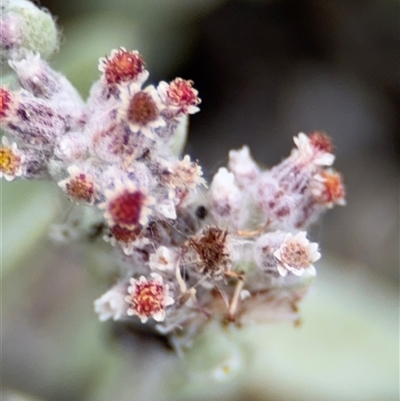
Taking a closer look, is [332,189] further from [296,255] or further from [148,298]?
[148,298]

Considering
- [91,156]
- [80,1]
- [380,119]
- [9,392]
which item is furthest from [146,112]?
Answer: [380,119]

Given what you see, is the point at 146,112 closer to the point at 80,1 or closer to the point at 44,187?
the point at 44,187

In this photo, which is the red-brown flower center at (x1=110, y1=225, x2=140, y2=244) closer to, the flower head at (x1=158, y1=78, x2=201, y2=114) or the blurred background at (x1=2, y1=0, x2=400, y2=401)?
the flower head at (x1=158, y1=78, x2=201, y2=114)

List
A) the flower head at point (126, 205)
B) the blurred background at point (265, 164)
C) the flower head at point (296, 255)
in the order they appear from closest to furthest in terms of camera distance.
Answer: the flower head at point (126, 205) → the flower head at point (296, 255) → the blurred background at point (265, 164)

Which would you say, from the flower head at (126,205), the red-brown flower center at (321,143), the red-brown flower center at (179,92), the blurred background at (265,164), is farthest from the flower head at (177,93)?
the blurred background at (265,164)

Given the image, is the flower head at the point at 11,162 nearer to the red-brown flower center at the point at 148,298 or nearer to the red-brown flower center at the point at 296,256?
the red-brown flower center at the point at 148,298

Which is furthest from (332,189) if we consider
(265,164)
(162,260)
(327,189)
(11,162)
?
(265,164)
